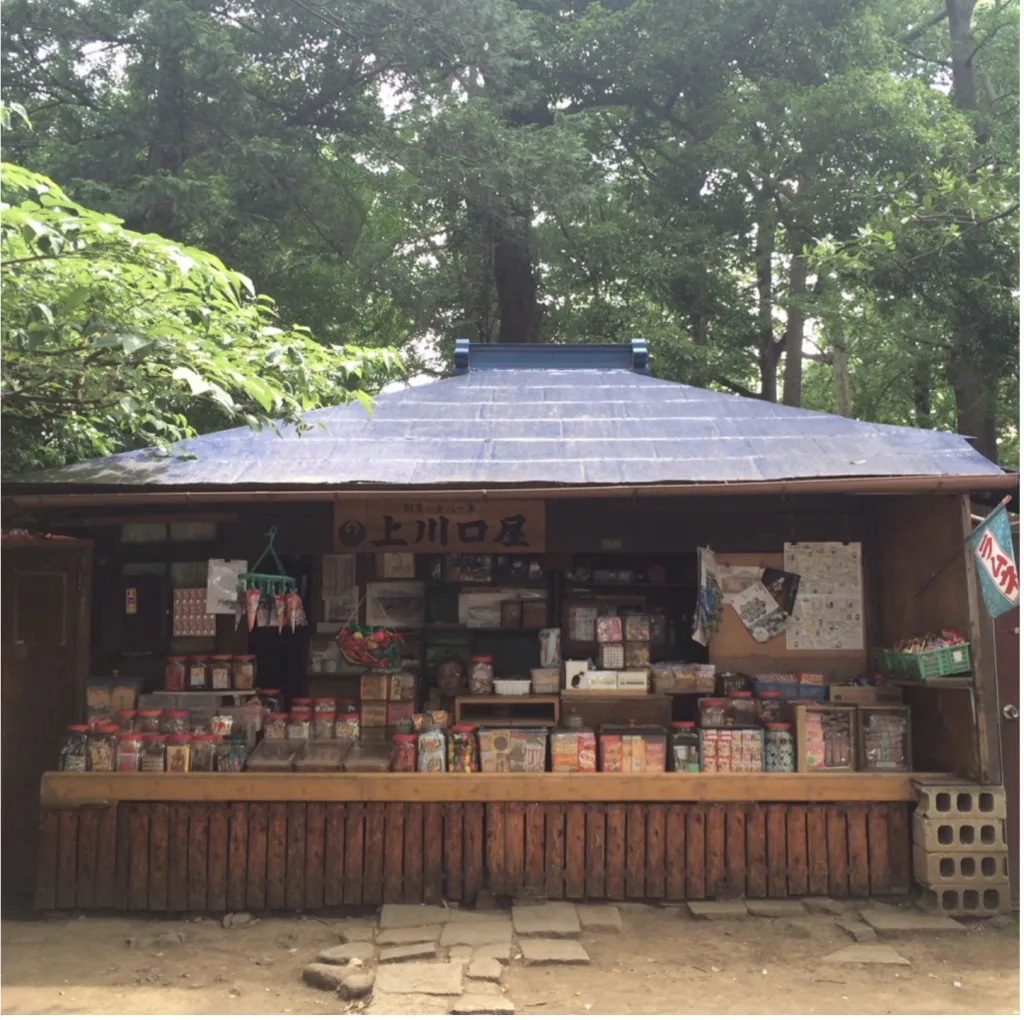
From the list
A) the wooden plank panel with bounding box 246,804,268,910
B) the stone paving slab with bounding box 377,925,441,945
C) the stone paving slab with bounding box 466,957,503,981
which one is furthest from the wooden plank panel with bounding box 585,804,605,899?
the wooden plank panel with bounding box 246,804,268,910

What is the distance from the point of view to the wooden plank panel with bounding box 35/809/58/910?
640 cm

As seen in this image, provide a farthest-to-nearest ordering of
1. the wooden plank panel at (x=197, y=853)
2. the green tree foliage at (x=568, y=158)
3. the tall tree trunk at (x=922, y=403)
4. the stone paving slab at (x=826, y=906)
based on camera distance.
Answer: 1. the tall tree trunk at (x=922, y=403)
2. the green tree foliage at (x=568, y=158)
3. the wooden plank panel at (x=197, y=853)
4. the stone paving slab at (x=826, y=906)

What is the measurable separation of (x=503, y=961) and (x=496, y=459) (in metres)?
3.31

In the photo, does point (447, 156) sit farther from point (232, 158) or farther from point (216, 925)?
point (216, 925)

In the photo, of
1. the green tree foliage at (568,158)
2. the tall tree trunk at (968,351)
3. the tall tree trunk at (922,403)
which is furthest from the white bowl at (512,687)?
the tall tree trunk at (922,403)

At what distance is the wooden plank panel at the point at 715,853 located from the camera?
21.2 ft

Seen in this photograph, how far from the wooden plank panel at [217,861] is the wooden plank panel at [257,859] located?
0.17 m

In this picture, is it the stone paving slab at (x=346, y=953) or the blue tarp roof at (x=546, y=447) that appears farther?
the blue tarp roof at (x=546, y=447)

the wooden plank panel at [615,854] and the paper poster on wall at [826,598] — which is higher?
the paper poster on wall at [826,598]

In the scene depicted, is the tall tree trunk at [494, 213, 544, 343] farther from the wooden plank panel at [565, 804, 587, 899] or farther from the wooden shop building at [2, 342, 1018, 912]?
the wooden plank panel at [565, 804, 587, 899]

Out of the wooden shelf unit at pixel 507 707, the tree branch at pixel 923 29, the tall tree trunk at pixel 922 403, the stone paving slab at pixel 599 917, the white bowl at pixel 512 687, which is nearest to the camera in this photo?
the stone paving slab at pixel 599 917

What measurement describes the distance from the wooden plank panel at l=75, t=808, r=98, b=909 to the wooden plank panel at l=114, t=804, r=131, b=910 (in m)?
0.16

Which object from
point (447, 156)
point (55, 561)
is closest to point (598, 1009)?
point (55, 561)

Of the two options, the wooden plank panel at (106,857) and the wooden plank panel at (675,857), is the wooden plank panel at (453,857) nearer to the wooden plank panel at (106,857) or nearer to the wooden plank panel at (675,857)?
the wooden plank panel at (675,857)
